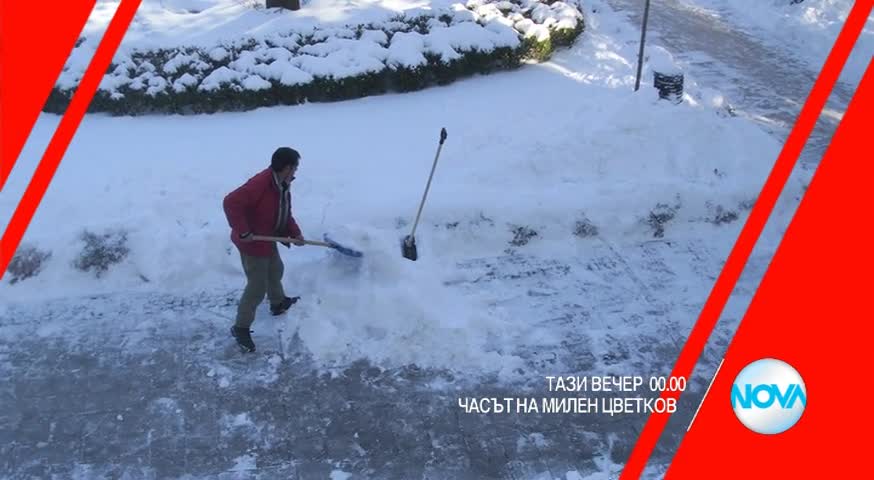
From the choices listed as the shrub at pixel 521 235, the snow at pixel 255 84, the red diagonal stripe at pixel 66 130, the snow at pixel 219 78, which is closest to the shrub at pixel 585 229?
the shrub at pixel 521 235

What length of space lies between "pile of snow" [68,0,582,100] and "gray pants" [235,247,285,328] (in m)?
3.34

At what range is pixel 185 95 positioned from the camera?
27.5 ft

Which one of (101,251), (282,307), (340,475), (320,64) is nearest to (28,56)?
(320,64)

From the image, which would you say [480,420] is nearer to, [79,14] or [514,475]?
[514,475]

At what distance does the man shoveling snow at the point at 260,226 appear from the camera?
5125 millimetres

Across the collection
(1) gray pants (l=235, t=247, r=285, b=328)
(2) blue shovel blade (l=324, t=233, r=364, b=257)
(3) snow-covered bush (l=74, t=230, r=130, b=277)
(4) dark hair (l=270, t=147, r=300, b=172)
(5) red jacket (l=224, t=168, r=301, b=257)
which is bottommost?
(3) snow-covered bush (l=74, t=230, r=130, b=277)

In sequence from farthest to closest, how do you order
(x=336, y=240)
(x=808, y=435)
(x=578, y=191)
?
1. (x=578, y=191)
2. (x=336, y=240)
3. (x=808, y=435)

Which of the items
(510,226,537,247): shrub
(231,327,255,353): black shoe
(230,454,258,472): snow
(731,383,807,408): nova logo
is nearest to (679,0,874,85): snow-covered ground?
(510,226,537,247): shrub

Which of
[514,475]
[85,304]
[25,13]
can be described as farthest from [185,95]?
[514,475]

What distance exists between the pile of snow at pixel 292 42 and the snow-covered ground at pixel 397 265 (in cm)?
41

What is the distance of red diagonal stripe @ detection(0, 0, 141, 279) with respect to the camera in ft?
21.1

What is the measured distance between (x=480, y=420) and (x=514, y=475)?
0.46 m

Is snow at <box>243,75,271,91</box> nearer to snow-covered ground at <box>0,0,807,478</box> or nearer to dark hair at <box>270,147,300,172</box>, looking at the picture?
snow-covered ground at <box>0,0,807,478</box>

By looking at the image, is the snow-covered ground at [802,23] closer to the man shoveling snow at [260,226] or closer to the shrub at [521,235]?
the shrub at [521,235]
